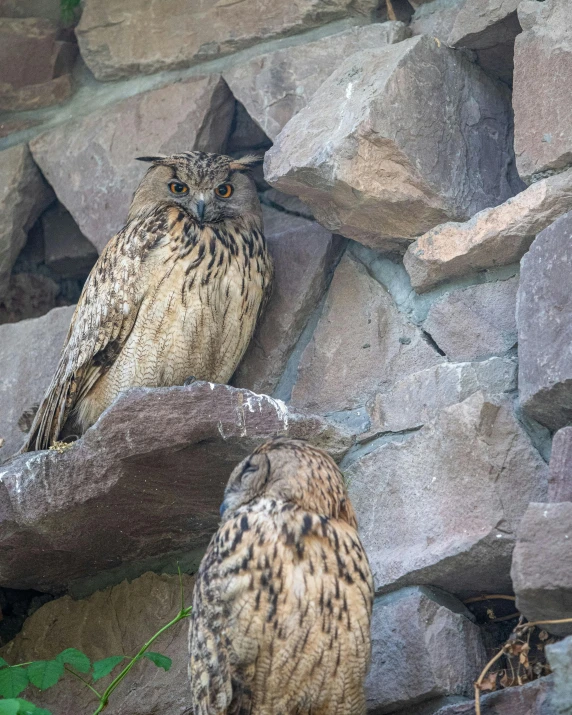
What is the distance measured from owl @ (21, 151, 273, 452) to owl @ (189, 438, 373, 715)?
3.65 feet

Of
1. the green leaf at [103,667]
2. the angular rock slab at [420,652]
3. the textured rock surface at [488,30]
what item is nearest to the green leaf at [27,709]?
the green leaf at [103,667]

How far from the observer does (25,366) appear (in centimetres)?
436

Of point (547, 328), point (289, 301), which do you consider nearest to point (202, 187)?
point (289, 301)

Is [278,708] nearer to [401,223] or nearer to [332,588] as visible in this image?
[332,588]

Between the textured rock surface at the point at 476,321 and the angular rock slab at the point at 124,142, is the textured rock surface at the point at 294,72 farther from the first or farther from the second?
the textured rock surface at the point at 476,321

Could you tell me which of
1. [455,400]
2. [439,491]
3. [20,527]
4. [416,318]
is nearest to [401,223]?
[416,318]

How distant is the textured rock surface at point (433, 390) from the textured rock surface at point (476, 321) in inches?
2.6

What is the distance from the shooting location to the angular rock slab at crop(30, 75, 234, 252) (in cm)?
430

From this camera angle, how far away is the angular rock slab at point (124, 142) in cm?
430

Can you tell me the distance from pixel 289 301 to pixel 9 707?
174 cm

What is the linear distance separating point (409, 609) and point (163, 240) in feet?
5.20

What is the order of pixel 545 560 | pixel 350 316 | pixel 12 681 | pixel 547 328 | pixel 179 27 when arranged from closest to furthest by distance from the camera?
pixel 545 560 → pixel 547 328 → pixel 12 681 → pixel 350 316 → pixel 179 27

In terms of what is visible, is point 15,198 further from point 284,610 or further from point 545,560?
point 545,560

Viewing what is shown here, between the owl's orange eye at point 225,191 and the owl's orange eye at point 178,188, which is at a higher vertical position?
the owl's orange eye at point 178,188
